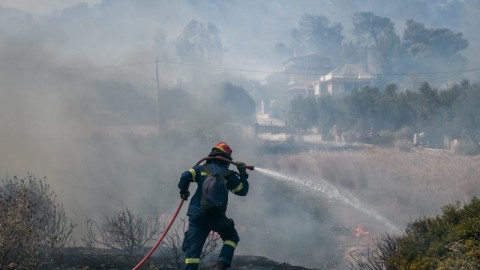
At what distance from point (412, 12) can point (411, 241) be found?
627ft

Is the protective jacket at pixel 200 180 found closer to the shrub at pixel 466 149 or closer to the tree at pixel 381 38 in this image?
the shrub at pixel 466 149

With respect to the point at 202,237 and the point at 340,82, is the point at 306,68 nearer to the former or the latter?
the point at 340,82

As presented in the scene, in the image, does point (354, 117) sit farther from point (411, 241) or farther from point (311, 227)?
point (411, 241)

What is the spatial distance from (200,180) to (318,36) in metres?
88.2

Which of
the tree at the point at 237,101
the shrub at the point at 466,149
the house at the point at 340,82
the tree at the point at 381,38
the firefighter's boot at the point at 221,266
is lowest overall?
the shrub at the point at 466,149

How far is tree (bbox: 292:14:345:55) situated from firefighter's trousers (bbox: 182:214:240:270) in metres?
86.8

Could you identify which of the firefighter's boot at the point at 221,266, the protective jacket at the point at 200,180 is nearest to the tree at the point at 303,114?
the protective jacket at the point at 200,180

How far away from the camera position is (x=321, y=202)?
17078 mm

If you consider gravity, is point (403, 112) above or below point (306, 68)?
below

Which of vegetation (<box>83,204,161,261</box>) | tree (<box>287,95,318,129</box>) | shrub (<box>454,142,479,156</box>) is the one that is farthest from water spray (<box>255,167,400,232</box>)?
tree (<box>287,95,318,129</box>)

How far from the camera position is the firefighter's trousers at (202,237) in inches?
193

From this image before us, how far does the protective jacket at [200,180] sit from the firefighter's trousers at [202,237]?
0.14m

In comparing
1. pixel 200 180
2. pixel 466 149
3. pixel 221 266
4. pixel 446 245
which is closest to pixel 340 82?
pixel 466 149

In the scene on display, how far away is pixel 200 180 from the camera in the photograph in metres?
5.16
